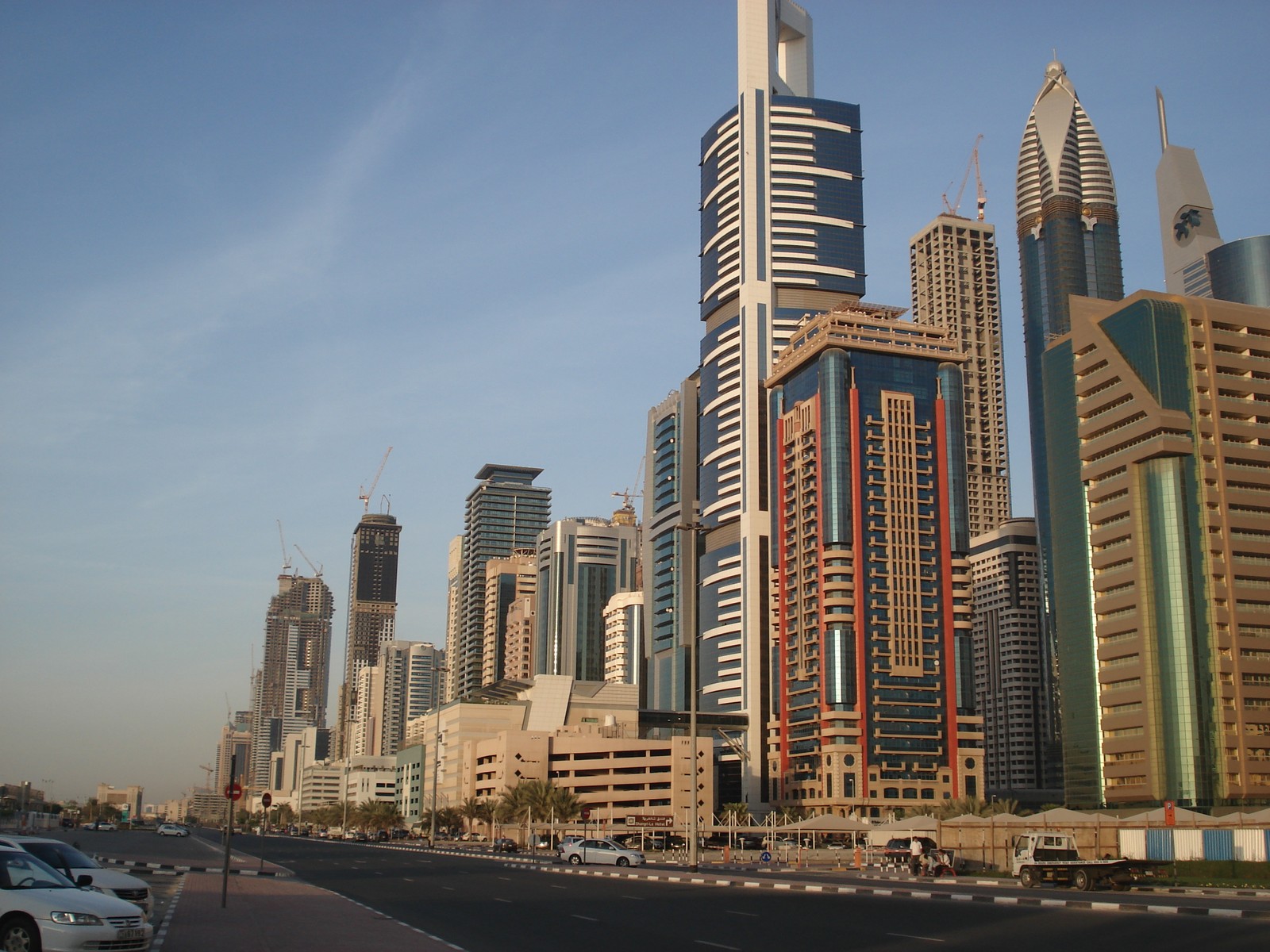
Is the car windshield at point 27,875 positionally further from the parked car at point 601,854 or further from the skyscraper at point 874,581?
the skyscraper at point 874,581

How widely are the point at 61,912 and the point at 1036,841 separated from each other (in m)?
40.4

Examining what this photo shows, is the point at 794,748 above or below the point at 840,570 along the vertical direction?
below

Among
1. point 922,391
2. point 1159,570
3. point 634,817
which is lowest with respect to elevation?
point 634,817

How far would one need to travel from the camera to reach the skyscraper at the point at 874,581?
585ft

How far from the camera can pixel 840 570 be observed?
183 m

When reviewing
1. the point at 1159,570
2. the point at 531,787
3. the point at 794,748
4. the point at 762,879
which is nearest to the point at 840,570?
the point at 794,748

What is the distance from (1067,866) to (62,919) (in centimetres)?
3912

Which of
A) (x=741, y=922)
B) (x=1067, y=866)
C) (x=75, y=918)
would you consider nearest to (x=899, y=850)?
(x=1067, y=866)

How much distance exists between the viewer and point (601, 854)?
72500 millimetres

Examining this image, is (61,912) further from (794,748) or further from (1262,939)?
(794,748)

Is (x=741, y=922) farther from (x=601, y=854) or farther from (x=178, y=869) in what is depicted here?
(x=601, y=854)

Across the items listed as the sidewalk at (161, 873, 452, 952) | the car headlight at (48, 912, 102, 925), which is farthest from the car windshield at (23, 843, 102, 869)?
the car headlight at (48, 912, 102, 925)

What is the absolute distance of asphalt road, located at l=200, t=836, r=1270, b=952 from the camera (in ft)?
83.6

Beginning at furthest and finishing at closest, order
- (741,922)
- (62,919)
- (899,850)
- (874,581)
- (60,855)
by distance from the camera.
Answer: (874,581)
(899,850)
(741,922)
(60,855)
(62,919)
